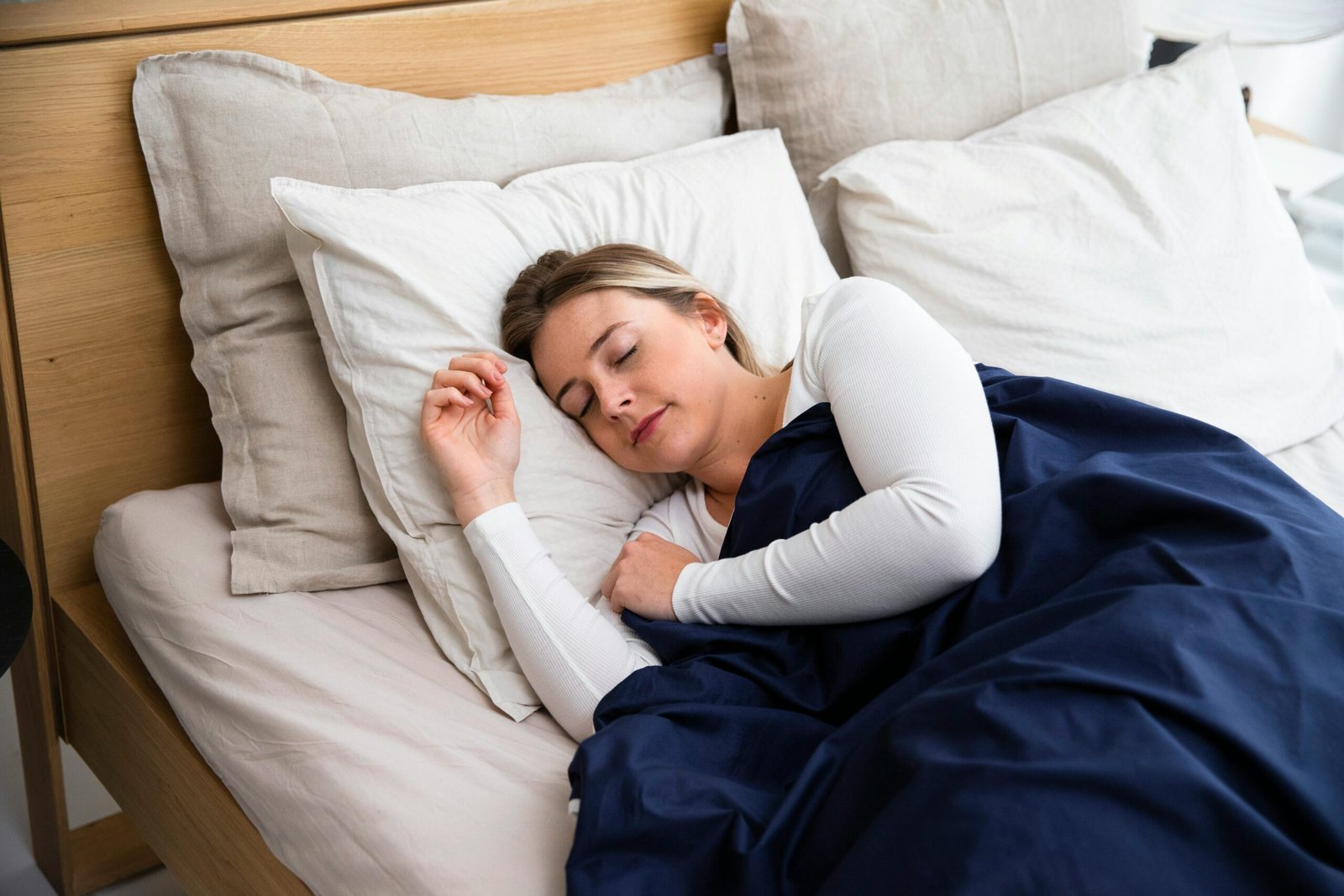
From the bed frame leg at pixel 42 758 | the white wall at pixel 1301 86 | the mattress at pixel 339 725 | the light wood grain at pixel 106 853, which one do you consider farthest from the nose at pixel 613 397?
the white wall at pixel 1301 86

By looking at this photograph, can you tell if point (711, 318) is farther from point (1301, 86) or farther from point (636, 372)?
point (1301, 86)

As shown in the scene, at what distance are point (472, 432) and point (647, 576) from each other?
244 mm

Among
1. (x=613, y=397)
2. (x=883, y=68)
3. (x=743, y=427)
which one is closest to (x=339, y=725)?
(x=613, y=397)

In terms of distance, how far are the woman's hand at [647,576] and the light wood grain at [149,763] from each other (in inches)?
16.1

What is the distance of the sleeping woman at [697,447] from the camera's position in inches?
40.7

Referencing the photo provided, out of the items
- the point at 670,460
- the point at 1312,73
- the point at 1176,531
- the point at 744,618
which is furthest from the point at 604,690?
the point at 1312,73

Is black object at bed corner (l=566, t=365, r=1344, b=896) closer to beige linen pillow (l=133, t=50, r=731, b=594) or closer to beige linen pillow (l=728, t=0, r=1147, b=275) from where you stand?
beige linen pillow (l=133, t=50, r=731, b=594)

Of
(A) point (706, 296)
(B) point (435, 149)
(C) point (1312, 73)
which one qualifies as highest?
(B) point (435, 149)

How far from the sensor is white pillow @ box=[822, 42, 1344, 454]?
4.97ft

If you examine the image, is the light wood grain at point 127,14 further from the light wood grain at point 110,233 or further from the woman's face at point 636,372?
the woman's face at point 636,372

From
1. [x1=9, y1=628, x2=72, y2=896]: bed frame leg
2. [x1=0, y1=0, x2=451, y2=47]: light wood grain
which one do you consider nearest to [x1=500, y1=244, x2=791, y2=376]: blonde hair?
[x1=0, y1=0, x2=451, y2=47]: light wood grain

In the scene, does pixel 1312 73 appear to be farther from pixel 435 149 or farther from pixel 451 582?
pixel 451 582

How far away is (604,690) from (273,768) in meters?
0.33

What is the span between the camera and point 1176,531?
0.97 meters
